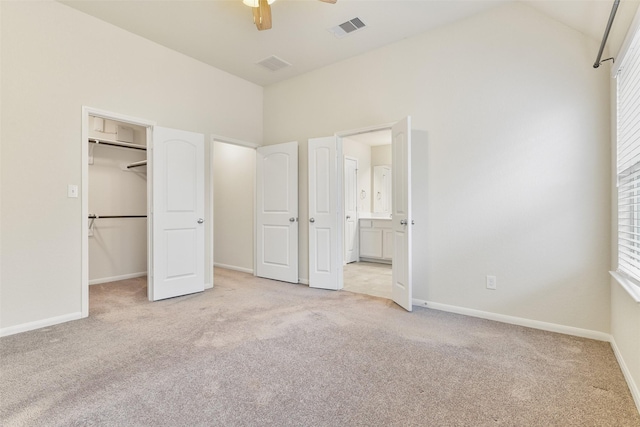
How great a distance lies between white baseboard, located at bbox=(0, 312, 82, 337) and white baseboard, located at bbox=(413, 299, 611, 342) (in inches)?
140

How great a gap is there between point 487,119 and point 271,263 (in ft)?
11.3

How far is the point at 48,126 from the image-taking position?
2.90 meters

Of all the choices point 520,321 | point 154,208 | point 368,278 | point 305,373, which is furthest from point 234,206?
Result: point 520,321

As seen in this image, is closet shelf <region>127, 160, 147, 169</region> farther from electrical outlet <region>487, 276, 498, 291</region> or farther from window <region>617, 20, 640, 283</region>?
window <region>617, 20, 640, 283</region>

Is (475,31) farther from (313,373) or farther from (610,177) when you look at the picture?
(313,373)

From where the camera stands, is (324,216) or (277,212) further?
(277,212)

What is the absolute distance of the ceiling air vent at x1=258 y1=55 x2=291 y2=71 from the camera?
4098 mm

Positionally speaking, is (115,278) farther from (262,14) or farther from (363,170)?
(363,170)

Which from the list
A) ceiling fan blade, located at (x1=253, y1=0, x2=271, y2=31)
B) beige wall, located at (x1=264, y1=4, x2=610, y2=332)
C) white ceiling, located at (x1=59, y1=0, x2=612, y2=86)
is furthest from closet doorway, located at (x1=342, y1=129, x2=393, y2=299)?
ceiling fan blade, located at (x1=253, y1=0, x2=271, y2=31)

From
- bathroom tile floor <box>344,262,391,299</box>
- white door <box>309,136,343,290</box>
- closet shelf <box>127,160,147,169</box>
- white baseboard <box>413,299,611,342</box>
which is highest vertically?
closet shelf <box>127,160,147,169</box>

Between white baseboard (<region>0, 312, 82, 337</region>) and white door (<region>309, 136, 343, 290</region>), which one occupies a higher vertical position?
white door (<region>309, 136, 343, 290</region>)

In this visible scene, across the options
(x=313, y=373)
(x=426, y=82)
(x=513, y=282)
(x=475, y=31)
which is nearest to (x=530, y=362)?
(x=513, y=282)

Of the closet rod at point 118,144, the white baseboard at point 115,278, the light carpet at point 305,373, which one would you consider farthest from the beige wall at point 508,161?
the white baseboard at point 115,278

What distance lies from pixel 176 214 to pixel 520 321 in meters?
3.95
